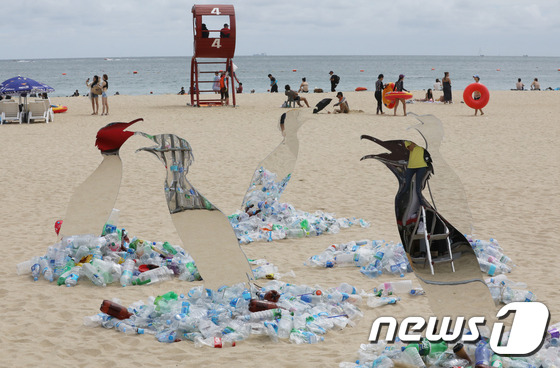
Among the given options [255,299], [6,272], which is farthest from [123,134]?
[255,299]

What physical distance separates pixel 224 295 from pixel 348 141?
1018 centimetres

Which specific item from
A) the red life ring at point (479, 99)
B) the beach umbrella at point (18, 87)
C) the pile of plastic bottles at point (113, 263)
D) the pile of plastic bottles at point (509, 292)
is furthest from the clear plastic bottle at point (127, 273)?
the red life ring at point (479, 99)

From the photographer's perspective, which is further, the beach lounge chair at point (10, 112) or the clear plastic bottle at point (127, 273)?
the beach lounge chair at point (10, 112)

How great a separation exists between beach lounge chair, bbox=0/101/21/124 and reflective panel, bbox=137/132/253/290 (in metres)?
16.2

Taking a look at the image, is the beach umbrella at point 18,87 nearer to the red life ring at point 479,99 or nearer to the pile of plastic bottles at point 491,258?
the red life ring at point 479,99

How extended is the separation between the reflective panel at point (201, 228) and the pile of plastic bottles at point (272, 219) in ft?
6.73

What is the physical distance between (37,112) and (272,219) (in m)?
14.4

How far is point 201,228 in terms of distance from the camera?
5602 millimetres

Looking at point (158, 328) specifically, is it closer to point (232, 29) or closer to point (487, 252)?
point (487, 252)

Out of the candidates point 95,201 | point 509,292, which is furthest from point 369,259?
point 95,201

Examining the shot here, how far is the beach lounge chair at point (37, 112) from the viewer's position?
20.0 meters

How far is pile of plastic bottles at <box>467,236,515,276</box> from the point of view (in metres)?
6.38

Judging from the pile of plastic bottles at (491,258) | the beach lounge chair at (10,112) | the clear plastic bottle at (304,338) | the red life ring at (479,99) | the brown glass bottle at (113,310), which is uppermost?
the red life ring at (479,99)

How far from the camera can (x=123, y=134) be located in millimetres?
6457
